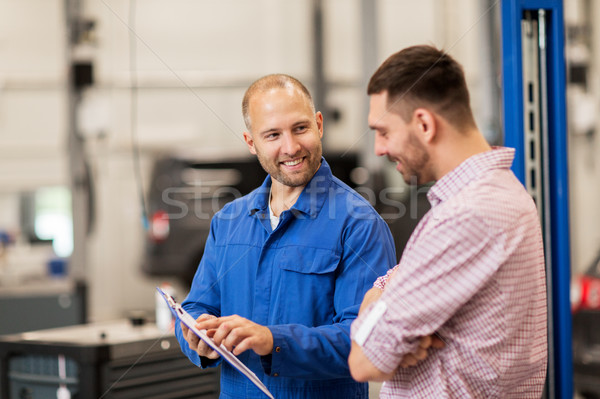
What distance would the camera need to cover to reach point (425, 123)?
112 cm

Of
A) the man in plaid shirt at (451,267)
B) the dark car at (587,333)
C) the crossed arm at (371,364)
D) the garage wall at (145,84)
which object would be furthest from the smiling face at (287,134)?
the garage wall at (145,84)

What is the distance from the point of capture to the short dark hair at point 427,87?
1122 mm

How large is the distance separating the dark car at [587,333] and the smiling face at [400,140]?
7.21ft

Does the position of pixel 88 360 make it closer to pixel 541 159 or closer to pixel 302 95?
pixel 302 95

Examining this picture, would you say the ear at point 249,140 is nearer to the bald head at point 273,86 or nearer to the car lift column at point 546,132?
the bald head at point 273,86

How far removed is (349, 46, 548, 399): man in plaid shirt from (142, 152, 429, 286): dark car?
416cm

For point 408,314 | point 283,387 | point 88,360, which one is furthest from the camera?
point 88,360

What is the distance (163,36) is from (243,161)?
2.06 meters

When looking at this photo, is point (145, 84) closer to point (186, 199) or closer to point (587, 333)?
point (186, 199)

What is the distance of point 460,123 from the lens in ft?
3.71

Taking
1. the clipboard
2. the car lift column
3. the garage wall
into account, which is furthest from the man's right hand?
the garage wall

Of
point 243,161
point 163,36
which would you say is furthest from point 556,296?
point 163,36

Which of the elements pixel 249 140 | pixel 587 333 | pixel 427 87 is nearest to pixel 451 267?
pixel 427 87

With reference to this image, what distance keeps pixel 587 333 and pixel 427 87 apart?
7.98 ft
